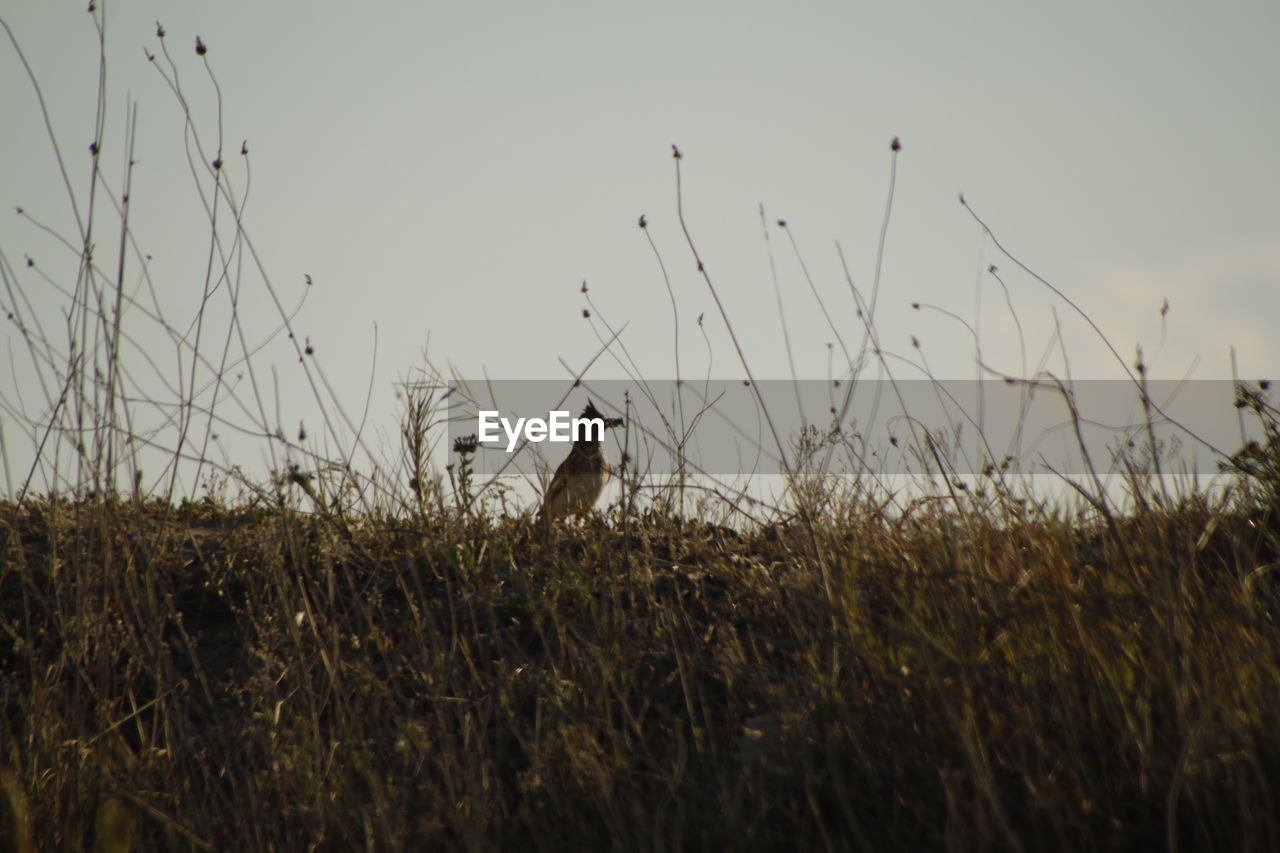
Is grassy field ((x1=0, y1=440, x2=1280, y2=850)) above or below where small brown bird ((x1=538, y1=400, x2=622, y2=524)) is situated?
below

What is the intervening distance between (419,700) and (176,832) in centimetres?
74

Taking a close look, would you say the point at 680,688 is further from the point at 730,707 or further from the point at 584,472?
the point at 584,472

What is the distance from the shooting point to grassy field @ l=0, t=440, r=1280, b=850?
195 cm

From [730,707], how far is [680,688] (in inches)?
16.2

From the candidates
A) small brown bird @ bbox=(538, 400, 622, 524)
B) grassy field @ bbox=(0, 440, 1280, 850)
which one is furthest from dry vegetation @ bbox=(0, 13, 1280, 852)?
small brown bird @ bbox=(538, 400, 622, 524)

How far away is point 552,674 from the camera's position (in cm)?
296

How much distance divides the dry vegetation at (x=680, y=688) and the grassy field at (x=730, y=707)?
0.01m

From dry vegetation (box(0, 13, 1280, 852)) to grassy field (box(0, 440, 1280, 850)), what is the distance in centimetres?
1

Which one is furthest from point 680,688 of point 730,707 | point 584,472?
point 584,472

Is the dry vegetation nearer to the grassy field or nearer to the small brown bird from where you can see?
the grassy field

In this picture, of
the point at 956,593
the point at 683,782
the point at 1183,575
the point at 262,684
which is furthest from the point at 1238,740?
the point at 262,684

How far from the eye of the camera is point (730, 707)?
2.60 meters

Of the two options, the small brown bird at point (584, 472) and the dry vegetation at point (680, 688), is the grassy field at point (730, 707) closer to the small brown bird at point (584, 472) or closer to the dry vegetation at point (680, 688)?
the dry vegetation at point (680, 688)

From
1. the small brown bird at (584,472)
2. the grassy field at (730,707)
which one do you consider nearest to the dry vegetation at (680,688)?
the grassy field at (730,707)
